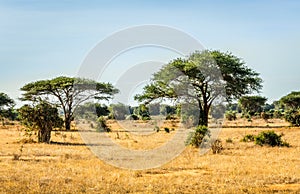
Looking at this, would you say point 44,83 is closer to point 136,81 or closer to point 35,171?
point 136,81

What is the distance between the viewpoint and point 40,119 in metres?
28.4

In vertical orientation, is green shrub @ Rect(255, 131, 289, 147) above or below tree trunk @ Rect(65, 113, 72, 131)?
below

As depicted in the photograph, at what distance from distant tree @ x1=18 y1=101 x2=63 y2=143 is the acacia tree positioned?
582 inches

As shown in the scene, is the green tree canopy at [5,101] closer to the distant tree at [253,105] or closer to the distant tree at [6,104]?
the distant tree at [6,104]

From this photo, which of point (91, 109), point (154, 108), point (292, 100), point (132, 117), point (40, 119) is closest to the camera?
point (40, 119)

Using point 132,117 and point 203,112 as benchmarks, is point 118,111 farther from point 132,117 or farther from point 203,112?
point 203,112

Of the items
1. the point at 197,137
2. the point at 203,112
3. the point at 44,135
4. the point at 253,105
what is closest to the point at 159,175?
the point at 197,137

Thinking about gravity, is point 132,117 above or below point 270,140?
above

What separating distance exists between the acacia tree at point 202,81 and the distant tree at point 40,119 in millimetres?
14786

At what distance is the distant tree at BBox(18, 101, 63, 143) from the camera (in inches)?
1096

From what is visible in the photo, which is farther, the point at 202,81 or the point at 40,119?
the point at 202,81

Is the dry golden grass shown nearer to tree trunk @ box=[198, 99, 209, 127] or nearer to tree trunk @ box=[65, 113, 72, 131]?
tree trunk @ box=[198, 99, 209, 127]

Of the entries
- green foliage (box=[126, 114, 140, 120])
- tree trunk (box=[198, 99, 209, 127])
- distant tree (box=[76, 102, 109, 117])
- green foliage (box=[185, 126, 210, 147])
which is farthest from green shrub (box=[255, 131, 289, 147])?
green foliage (box=[126, 114, 140, 120])

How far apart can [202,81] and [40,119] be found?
1855cm
